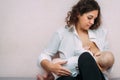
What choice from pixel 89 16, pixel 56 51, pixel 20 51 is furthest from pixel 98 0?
pixel 20 51

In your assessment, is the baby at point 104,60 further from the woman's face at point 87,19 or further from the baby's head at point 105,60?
the woman's face at point 87,19

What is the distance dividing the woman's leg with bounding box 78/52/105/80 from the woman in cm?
9

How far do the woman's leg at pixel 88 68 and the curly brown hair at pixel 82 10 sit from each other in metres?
0.31

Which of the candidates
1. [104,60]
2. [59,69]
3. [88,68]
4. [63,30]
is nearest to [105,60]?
[104,60]

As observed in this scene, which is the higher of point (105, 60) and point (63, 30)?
point (63, 30)

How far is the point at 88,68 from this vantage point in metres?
1.36

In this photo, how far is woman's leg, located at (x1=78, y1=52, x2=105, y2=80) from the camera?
1354mm

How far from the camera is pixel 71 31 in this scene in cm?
162

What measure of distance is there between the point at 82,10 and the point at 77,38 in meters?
0.18

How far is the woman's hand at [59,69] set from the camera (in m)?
1.44

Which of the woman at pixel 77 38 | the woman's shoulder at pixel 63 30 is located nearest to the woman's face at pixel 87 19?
the woman at pixel 77 38

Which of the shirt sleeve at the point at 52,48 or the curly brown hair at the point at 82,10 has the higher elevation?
the curly brown hair at the point at 82,10

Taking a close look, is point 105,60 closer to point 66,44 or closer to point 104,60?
point 104,60

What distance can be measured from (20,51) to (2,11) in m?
0.30
